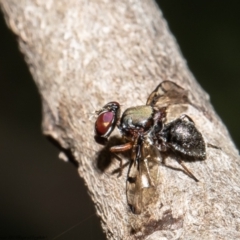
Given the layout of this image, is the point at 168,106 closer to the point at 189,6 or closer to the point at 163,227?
the point at 163,227

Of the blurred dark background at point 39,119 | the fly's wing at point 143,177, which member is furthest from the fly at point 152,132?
the blurred dark background at point 39,119

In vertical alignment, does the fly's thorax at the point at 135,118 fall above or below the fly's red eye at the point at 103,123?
below

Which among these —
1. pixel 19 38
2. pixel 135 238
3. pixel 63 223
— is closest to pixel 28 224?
pixel 63 223

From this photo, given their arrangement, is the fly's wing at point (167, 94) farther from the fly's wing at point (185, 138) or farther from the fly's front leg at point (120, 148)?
the fly's front leg at point (120, 148)

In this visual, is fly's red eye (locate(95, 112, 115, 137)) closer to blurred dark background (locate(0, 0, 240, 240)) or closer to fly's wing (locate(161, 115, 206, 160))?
fly's wing (locate(161, 115, 206, 160))

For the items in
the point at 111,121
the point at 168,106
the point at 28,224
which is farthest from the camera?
the point at 28,224

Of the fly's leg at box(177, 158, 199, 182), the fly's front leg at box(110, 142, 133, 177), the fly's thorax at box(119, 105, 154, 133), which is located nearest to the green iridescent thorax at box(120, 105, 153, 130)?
the fly's thorax at box(119, 105, 154, 133)
